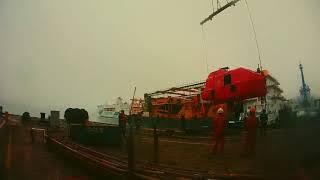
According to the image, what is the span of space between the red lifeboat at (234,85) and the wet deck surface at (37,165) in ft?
26.3

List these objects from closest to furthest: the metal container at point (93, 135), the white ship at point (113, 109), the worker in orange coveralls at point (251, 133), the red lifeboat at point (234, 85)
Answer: the worker in orange coveralls at point (251, 133)
the metal container at point (93, 135)
the red lifeboat at point (234, 85)
the white ship at point (113, 109)

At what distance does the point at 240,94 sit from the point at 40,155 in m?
9.10

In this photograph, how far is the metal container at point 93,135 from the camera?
44.8ft

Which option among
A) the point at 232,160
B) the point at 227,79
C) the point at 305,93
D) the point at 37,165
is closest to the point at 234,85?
the point at 227,79

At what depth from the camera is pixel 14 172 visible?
9.52 m

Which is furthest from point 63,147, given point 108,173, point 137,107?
point 137,107

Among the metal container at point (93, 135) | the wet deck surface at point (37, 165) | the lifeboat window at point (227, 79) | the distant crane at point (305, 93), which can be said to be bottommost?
the wet deck surface at point (37, 165)

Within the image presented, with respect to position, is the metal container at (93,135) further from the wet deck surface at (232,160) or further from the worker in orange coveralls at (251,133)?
the worker in orange coveralls at (251,133)

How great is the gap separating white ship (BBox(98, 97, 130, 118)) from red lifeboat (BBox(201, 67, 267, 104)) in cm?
1798

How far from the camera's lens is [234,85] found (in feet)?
48.0

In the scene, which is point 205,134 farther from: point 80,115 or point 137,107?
point 137,107

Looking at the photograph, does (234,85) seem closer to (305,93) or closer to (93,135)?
(305,93)

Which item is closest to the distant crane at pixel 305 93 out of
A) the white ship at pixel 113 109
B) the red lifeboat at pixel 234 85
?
the red lifeboat at pixel 234 85

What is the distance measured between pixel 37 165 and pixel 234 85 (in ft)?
29.9
